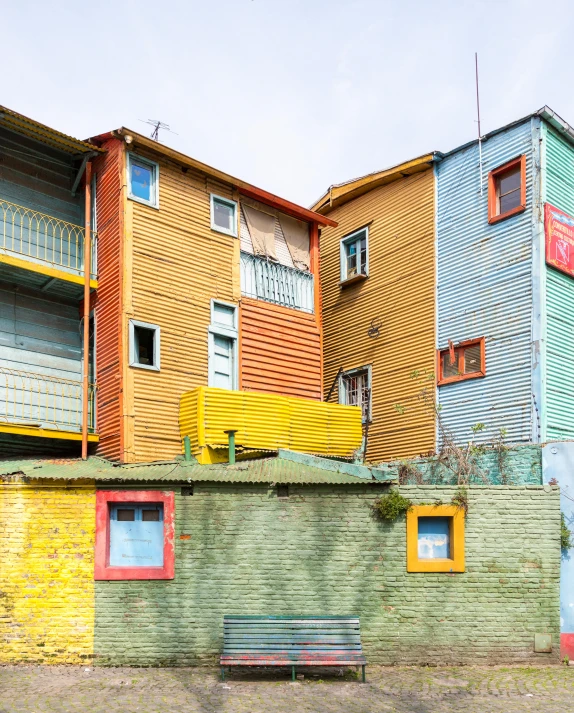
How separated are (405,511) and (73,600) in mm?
5333

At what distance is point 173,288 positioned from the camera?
1603 centimetres

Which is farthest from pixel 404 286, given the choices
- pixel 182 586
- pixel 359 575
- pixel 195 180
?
pixel 182 586

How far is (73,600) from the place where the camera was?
1086cm

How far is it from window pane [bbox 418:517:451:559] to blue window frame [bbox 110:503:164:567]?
4160mm

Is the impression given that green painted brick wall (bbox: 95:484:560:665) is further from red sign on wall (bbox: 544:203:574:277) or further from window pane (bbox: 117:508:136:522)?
red sign on wall (bbox: 544:203:574:277)

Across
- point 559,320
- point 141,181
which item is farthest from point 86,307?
point 559,320

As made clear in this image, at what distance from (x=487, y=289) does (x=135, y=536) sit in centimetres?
966

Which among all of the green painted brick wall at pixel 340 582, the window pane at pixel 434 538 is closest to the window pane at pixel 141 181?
the green painted brick wall at pixel 340 582

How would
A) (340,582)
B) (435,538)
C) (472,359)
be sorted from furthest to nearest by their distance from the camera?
(472,359), (435,538), (340,582)

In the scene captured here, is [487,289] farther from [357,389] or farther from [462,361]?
[357,389]

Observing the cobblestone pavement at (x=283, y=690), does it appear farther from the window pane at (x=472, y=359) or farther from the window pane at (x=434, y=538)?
the window pane at (x=472, y=359)

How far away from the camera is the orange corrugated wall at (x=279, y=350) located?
17.1 metres

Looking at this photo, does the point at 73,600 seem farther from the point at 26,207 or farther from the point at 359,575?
the point at 26,207

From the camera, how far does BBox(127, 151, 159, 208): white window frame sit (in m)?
Result: 15.6
